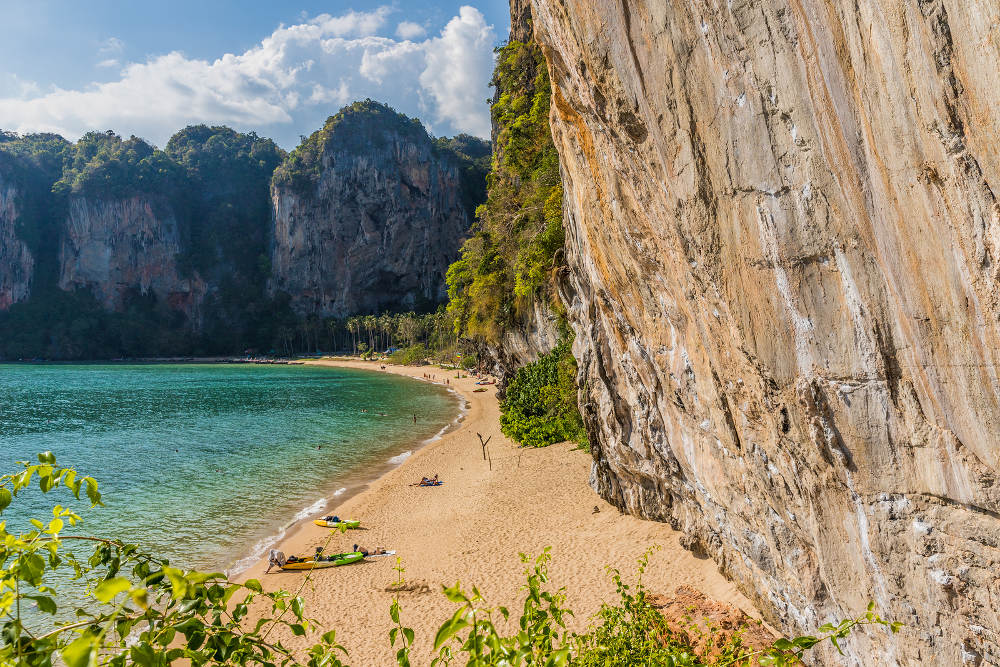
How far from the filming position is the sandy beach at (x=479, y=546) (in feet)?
32.7

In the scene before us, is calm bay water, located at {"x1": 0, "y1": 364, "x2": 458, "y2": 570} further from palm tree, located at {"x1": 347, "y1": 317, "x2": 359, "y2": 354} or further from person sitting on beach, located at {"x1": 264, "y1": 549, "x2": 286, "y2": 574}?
palm tree, located at {"x1": 347, "y1": 317, "x2": 359, "y2": 354}

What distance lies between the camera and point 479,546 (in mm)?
13297

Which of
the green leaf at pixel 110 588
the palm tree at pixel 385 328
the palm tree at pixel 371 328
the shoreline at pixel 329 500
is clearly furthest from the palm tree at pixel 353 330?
the green leaf at pixel 110 588

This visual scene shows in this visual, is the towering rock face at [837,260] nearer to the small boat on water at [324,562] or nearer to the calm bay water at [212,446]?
the small boat on water at [324,562]

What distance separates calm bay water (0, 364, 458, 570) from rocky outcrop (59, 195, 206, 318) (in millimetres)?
53683

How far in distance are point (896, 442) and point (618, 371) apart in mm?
7288

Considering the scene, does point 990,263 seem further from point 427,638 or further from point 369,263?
point 369,263

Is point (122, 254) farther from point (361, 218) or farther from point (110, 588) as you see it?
point (110, 588)

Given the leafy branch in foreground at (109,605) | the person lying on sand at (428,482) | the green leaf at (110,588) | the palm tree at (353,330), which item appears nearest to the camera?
the green leaf at (110,588)

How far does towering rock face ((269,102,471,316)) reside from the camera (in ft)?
332

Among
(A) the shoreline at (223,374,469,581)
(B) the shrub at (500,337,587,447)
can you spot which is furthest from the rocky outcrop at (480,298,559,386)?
(A) the shoreline at (223,374,469,581)

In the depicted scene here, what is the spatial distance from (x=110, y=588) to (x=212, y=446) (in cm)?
3030

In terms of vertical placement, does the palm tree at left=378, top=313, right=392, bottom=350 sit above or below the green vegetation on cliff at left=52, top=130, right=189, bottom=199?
below

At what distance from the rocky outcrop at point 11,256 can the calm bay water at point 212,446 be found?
6311cm
